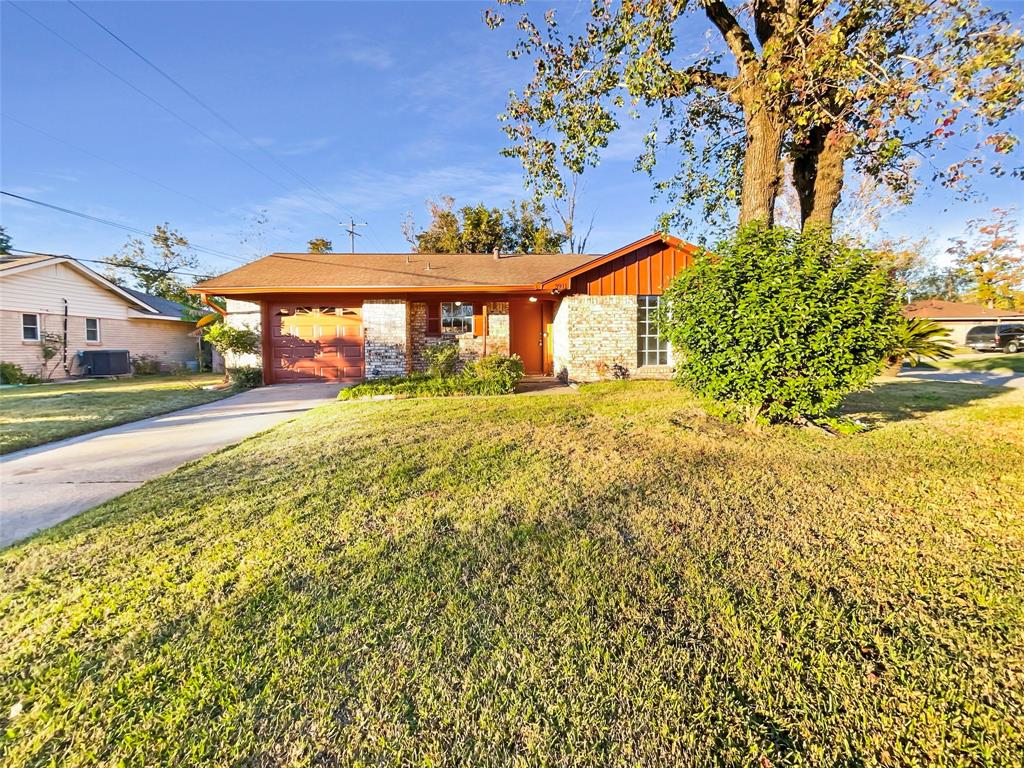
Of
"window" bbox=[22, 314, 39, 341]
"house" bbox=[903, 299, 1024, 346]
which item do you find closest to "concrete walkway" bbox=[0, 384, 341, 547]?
"window" bbox=[22, 314, 39, 341]

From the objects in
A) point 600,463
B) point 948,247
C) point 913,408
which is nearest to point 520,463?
point 600,463

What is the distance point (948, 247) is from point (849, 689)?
136ft

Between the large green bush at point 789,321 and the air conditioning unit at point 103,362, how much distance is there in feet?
67.9

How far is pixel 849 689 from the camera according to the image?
1726 millimetres

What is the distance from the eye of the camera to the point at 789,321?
496 cm

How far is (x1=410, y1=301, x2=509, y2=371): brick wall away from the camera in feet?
43.3

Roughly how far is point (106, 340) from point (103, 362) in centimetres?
156

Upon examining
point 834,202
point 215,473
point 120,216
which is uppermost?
point 120,216

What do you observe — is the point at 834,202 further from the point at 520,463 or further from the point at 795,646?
the point at 795,646

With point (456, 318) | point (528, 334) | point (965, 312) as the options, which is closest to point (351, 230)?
point (456, 318)

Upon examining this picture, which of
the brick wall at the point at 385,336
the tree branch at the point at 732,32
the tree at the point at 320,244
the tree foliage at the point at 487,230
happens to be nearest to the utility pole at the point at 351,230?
the tree at the point at 320,244

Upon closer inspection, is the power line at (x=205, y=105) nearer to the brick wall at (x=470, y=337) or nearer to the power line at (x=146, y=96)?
the power line at (x=146, y=96)

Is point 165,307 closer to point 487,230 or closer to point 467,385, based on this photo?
point 487,230

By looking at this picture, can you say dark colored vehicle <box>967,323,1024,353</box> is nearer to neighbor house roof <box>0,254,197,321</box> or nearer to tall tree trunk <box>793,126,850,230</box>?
tall tree trunk <box>793,126,850,230</box>
